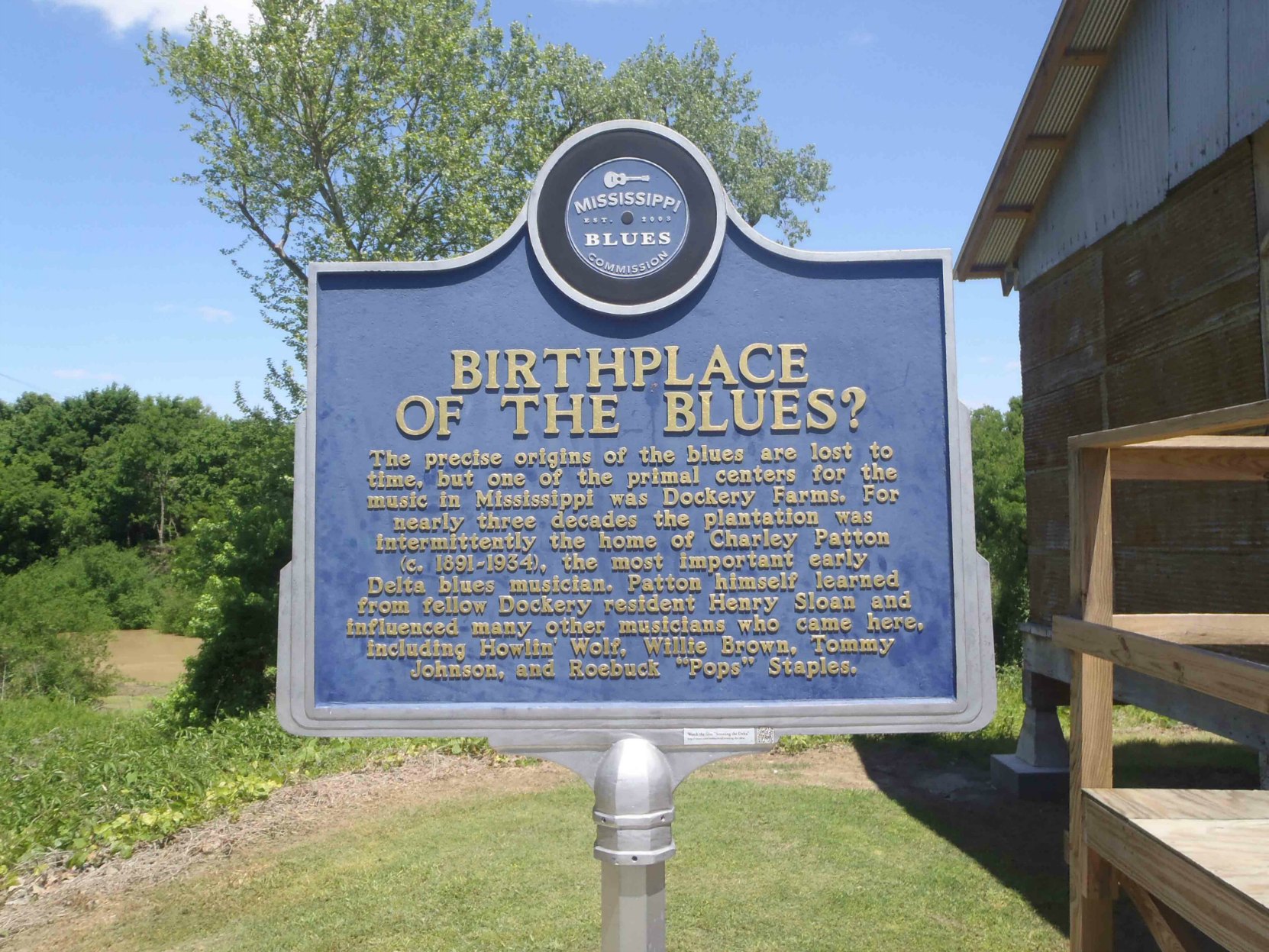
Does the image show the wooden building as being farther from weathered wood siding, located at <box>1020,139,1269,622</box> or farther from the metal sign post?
the metal sign post

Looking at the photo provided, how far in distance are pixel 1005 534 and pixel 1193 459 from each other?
795 inches

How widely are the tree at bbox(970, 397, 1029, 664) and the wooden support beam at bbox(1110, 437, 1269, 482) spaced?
60.0 ft

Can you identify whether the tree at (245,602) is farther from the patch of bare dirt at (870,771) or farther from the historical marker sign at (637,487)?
the historical marker sign at (637,487)

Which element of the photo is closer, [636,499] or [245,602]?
[636,499]

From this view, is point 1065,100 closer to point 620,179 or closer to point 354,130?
point 620,179

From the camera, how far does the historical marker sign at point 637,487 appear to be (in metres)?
3.83

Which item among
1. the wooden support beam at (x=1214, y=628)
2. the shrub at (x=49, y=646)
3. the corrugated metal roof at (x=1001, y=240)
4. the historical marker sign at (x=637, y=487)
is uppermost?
the corrugated metal roof at (x=1001, y=240)

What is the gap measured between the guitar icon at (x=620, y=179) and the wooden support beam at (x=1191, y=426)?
6.61 ft

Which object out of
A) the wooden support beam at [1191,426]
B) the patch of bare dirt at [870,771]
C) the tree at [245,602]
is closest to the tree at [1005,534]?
the patch of bare dirt at [870,771]

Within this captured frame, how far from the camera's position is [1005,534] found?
2333cm

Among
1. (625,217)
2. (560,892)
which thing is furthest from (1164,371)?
(560,892)

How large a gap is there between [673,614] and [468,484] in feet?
3.17

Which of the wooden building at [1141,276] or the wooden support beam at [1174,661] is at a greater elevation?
the wooden building at [1141,276]

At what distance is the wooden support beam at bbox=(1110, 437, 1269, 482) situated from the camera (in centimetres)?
404
